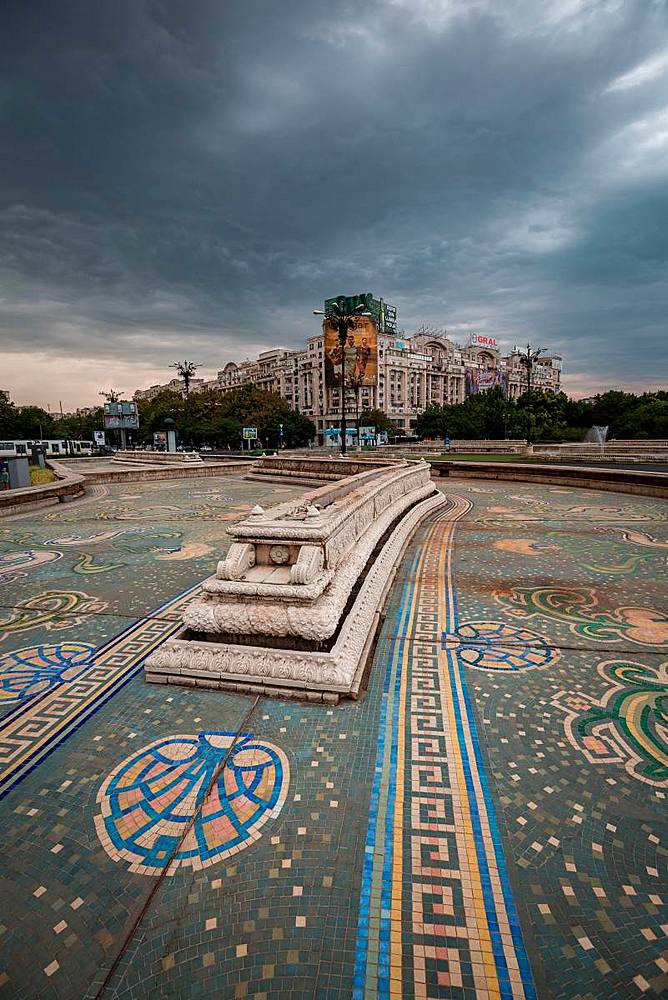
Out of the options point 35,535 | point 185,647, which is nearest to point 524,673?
point 185,647

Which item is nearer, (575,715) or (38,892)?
(38,892)

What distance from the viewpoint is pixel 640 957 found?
1.50 metres

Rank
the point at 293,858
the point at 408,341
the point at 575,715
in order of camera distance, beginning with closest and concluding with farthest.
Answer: the point at 293,858 → the point at 575,715 → the point at 408,341

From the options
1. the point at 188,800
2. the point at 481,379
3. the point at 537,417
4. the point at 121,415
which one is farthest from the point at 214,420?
the point at 481,379

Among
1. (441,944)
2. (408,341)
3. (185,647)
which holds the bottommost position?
(441,944)

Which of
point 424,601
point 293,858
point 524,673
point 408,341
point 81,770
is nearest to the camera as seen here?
point 293,858

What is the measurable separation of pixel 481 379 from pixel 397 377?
93.7 ft

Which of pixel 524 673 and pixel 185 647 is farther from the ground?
pixel 185 647

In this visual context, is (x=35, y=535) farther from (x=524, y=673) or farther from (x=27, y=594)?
(x=524, y=673)

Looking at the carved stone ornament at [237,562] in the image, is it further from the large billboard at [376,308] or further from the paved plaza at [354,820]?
the large billboard at [376,308]

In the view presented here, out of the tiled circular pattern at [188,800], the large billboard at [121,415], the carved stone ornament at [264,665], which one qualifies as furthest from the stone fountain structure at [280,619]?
the large billboard at [121,415]

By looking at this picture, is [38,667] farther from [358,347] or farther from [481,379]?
[481,379]

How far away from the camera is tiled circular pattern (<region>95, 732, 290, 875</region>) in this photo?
6.25ft

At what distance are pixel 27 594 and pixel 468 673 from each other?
4678 mm
